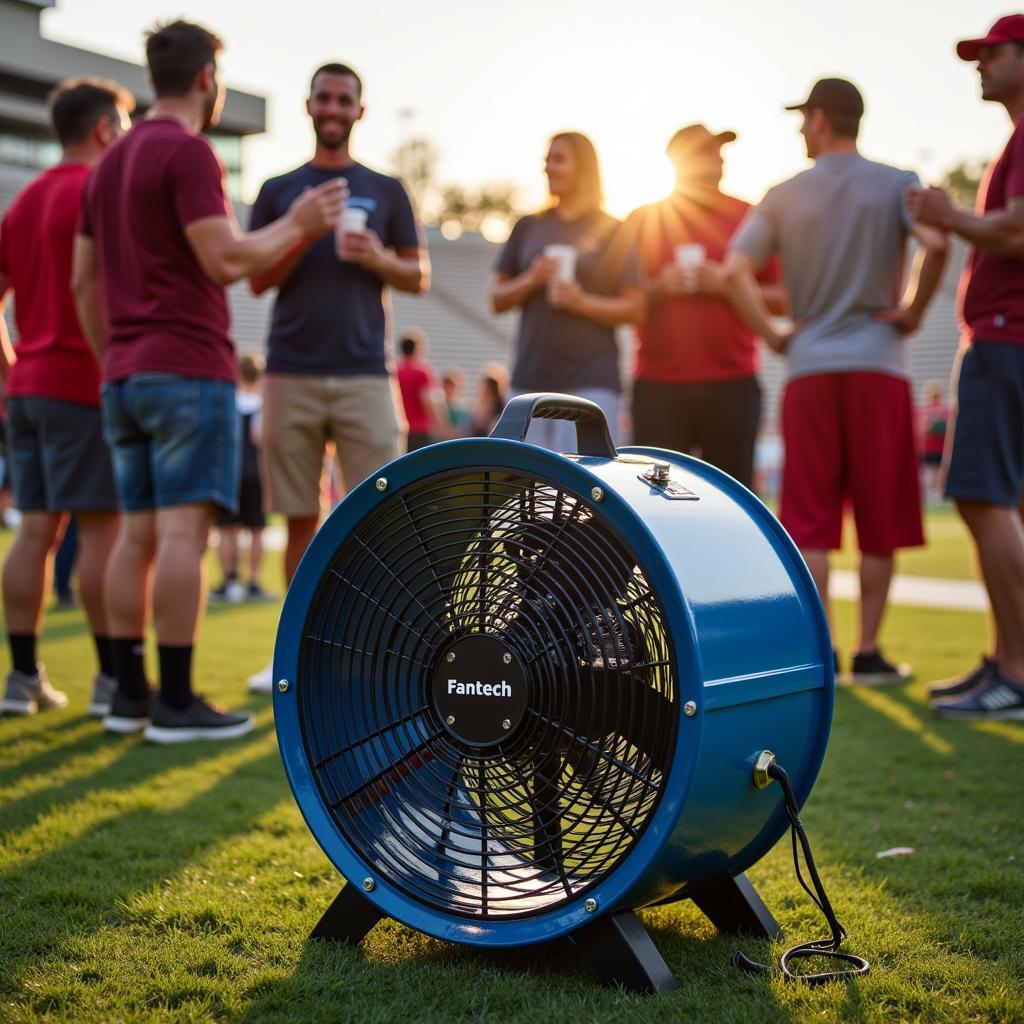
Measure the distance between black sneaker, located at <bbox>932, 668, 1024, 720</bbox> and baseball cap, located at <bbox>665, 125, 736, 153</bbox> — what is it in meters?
2.30

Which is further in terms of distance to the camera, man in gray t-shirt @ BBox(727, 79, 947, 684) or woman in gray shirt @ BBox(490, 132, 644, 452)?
woman in gray shirt @ BBox(490, 132, 644, 452)

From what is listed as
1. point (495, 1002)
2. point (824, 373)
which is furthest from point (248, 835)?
point (824, 373)

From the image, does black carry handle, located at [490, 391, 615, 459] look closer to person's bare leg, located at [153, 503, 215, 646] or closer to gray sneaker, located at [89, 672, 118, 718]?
person's bare leg, located at [153, 503, 215, 646]

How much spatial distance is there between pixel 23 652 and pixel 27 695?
0.15 metres

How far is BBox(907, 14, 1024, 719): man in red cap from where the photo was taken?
4.05m

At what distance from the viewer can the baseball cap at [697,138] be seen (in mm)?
4801

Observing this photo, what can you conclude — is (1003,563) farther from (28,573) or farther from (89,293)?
(28,573)

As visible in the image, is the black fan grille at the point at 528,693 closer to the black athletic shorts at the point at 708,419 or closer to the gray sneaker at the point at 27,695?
the gray sneaker at the point at 27,695

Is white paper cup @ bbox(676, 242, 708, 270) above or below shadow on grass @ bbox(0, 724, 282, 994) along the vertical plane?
above

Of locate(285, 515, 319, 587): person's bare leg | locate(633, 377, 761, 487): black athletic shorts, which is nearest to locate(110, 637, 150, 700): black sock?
locate(285, 515, 319, 587): person's bare leg

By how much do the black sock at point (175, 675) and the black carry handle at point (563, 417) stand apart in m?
1.93

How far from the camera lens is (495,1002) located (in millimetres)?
1840

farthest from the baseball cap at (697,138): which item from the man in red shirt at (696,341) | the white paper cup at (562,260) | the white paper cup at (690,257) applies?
the white paper cup at (562,260)

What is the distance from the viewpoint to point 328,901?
2318 mm
